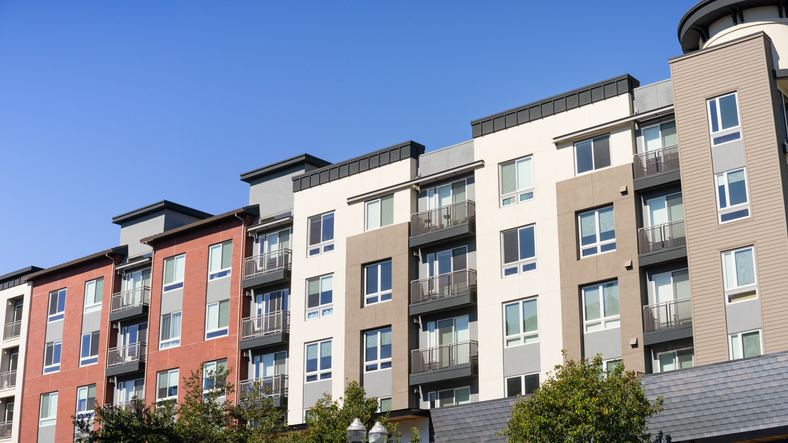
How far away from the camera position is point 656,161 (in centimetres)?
3422

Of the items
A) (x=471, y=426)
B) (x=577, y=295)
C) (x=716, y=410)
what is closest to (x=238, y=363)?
(x=471, y=426)

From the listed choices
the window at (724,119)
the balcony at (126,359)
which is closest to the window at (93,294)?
the balcony at (126,359)

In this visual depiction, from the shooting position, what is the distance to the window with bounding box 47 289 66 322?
55.3 m

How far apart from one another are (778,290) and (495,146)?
12.8 meters

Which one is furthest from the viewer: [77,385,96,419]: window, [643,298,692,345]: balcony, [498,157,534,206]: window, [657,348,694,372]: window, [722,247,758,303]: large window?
[77,385,96,419]: window

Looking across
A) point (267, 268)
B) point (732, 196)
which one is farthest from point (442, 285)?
point (732, 196)

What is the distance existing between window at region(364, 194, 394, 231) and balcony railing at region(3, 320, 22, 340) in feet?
88.5

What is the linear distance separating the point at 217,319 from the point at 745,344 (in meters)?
25.3

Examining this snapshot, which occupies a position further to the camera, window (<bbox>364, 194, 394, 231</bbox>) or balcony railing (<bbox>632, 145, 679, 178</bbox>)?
window (<bbox>364, 194, 394, 231</bbox>)

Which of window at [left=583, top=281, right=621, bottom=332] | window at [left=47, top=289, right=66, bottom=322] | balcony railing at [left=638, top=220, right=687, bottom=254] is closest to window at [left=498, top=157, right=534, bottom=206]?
window at [left=583, top=281, right=621, bottom=332]

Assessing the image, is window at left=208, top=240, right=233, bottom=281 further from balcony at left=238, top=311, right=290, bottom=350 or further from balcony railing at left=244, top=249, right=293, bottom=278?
balcony at left=238, top=311, right=290, bottom=350

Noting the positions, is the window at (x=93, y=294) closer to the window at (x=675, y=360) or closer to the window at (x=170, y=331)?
the window at (x=170, y=331)

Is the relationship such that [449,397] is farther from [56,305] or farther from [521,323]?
[56,305]

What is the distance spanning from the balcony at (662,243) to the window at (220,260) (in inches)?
832
